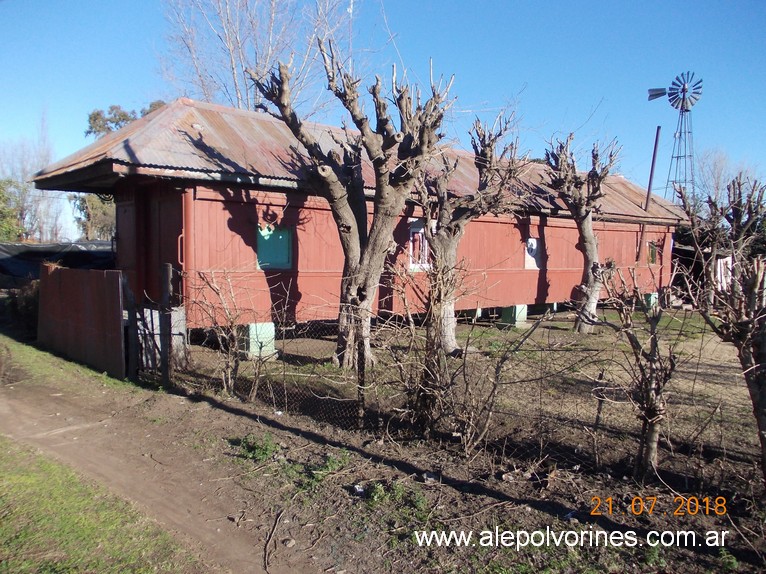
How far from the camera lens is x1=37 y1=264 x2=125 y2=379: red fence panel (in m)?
8.95

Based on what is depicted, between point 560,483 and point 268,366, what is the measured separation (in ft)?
17.2

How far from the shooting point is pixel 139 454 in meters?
5.85

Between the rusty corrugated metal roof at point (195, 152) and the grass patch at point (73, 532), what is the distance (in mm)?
5671

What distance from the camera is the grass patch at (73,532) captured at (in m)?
3.74

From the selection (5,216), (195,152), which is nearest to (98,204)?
(5,216)

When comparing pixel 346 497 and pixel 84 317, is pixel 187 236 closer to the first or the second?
pixel 84 317

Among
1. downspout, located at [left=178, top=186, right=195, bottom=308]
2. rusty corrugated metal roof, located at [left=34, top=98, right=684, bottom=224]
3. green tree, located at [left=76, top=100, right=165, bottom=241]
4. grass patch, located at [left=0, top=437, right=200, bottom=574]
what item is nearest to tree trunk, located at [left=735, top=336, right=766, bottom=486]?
grass patch, located at [left=0, top=437, right=200, bottom=574]

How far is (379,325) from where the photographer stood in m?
5.71

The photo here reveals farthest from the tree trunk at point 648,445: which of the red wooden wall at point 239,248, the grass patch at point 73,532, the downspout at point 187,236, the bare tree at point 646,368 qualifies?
the downspout at point 187,236

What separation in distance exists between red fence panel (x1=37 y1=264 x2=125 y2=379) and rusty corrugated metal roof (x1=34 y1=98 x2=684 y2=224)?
1.73 meters

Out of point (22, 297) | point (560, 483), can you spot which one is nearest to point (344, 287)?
point (560, 483)

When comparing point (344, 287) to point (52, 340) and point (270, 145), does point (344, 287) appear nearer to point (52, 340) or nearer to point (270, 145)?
point (270, 145)

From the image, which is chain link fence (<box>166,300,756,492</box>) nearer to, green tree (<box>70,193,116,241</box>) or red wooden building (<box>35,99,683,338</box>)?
red wooden building (<box>35,99,683,338</box>)

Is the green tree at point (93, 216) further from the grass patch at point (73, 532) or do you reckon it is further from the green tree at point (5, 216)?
the grass patch at point (73, 532)
